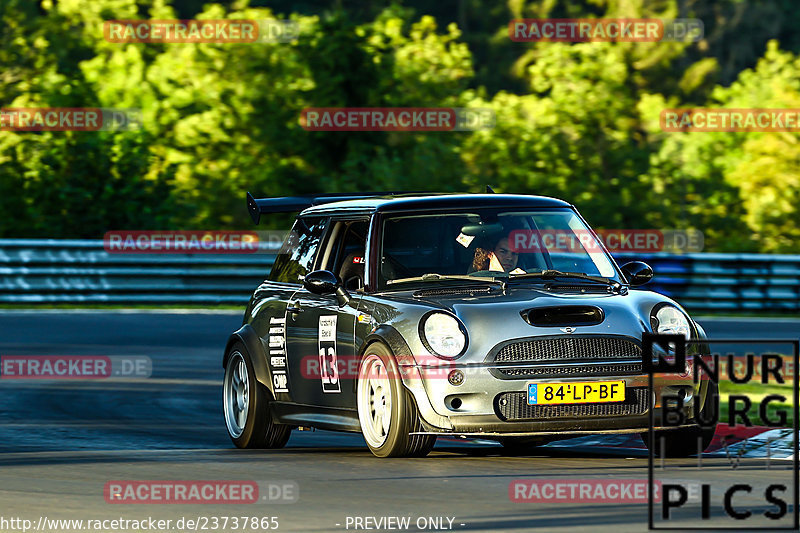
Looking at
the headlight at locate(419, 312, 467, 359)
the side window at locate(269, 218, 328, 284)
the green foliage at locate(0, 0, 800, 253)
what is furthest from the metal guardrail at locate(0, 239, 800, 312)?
the headlight at locate(419, 312, 467, 359)

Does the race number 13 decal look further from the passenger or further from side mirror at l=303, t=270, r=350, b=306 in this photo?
the passenger

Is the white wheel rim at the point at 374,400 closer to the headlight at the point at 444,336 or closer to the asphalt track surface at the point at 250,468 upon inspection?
the asphalt track surface at the point at 250,468

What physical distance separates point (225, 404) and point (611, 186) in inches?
1061

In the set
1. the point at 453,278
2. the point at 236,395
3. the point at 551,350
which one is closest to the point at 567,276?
the point at 453,278

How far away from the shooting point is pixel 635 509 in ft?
26.1

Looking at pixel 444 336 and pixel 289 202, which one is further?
pixel 289 202

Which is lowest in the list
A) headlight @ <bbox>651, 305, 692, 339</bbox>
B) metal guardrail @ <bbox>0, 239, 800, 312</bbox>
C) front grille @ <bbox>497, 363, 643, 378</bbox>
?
metal guardrail @ <bbox>0, 239, 800, 312</bbox>

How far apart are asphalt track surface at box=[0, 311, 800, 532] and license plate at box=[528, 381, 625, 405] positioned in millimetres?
383

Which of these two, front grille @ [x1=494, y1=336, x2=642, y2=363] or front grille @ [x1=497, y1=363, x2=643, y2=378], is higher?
front grille @ [x1=494, y1=336, x2=642, y2=363]

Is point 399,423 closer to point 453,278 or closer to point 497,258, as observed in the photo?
point 453,278

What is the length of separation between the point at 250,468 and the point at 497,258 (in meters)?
2.08

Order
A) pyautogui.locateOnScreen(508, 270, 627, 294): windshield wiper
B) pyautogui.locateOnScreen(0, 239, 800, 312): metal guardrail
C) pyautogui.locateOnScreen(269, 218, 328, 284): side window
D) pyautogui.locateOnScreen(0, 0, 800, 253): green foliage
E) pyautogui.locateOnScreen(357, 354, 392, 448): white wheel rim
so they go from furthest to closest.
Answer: pyautogui.locateOnScreen(0, 0, 800, 253): green foliage
pyautogui.locateOnScreen(0, 239, 800, 312): metal guardrail
pyautogui.locateOnScreen(269, 218, 328, 284): side window
pyautogui.locateOnScreen(508, 270, 627, 294): windshield wiper
pyautogui.locateOnScreen(357, 354, 392, 448): white wheel rim

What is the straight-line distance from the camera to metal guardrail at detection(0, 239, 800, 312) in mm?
27156

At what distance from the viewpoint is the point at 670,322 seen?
33.4 ft
